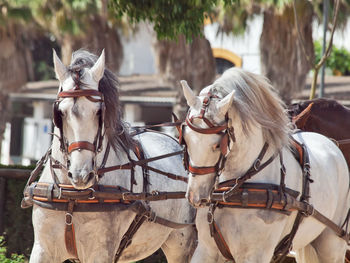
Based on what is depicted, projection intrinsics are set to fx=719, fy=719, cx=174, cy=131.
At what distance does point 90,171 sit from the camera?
5121mm

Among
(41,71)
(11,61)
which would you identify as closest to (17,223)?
(11,61)

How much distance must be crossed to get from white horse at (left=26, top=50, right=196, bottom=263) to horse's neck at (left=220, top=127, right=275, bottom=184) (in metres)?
0.97

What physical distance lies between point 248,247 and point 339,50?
2293 cm

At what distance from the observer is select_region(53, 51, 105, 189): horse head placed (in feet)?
16.8

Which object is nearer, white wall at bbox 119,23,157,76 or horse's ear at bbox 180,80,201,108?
horse's ear at bbox 180,80,201,108

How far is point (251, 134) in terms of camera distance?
16.7ft

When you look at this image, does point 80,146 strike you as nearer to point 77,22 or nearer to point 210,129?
point 210,129

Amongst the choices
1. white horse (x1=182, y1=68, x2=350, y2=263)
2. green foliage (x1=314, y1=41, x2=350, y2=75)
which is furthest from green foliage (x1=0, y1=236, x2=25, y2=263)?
green foliage (x1=314, y1=41, x2=350, y2=75)

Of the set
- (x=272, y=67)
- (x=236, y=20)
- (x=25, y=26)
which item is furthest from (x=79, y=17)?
(x=272, y=67)

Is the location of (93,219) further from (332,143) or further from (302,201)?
(332,143)

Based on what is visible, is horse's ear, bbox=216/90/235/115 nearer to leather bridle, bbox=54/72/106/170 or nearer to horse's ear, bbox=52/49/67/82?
leather bridle, bbox=54/72/106/170

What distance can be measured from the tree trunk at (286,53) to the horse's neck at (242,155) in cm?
1161

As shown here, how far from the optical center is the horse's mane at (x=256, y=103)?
499 cm

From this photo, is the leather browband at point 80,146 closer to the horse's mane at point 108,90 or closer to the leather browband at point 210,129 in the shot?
the horse's mane at point 108,90
